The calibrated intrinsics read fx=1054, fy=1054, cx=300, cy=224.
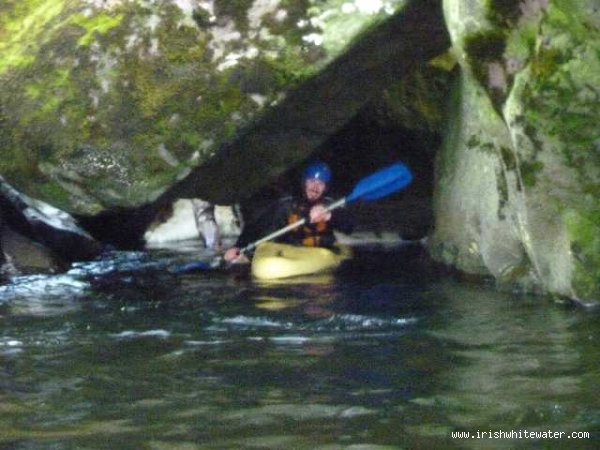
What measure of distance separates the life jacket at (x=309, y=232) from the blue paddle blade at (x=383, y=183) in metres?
0.56

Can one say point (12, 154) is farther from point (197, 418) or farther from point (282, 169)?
point (197, 418)

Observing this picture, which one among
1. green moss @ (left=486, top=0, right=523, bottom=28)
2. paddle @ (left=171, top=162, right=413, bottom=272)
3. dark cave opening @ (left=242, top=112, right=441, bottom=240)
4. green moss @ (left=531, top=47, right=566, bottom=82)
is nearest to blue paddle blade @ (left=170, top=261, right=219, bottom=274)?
paddle @ (left=171, top=162, right=413, bottom=272)

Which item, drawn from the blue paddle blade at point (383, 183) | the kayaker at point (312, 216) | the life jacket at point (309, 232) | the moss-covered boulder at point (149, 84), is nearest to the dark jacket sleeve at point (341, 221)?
the kayaker at point (312, 216)

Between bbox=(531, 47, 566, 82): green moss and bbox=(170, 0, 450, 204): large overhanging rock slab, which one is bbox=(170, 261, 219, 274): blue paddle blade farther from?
bbox=(531, 47, 566, 82): green moss

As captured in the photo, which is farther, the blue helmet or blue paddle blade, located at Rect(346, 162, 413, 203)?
the blue helmet

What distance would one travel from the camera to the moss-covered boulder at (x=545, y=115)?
21.5 ft

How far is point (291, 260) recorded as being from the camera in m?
9.75

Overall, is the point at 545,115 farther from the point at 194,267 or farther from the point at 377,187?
the point at 194,267

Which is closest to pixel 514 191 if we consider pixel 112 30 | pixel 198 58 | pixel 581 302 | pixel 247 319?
pixel 581 302

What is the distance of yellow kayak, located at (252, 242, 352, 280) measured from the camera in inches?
376

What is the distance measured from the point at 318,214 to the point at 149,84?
270cm

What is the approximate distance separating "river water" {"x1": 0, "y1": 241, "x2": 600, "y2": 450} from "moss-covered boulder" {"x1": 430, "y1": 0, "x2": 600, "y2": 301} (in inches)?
15.8

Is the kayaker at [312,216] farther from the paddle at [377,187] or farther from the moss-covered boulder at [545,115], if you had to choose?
the moss-covered boulder at [545,115]

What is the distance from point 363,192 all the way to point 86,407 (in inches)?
218
